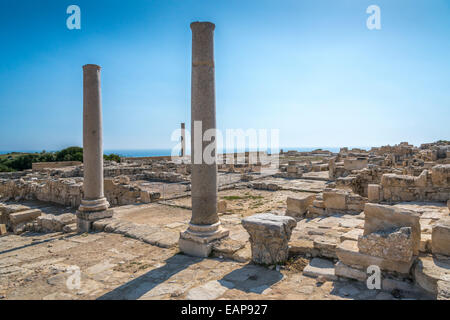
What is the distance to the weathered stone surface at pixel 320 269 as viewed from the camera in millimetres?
4285

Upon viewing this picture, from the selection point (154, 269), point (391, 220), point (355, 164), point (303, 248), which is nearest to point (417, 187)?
point (391, 220)

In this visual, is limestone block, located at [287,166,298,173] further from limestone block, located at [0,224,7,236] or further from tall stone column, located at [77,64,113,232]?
limestone block, located at [0,224,7,236]

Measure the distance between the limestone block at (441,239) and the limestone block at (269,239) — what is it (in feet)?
6.90

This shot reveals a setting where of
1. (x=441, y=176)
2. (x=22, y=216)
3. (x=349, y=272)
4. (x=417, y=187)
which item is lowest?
(x=22, y=216)

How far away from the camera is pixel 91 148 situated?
8086 millimetres

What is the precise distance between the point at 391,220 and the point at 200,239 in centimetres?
325

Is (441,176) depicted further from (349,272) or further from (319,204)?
(349,272)

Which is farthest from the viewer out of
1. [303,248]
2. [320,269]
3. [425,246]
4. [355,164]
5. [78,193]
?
[355,164]

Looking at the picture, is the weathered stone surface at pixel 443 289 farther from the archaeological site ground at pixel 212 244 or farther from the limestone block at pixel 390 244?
the limestone block at pixel 390 244

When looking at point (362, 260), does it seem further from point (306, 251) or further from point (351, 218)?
point (351, 218)

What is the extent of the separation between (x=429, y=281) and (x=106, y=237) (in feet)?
21.8

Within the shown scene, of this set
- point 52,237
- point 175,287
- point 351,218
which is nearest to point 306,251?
point 175,287

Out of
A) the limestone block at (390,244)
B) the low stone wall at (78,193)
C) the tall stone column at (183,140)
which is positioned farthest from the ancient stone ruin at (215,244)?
the tall stone column at (183,140)

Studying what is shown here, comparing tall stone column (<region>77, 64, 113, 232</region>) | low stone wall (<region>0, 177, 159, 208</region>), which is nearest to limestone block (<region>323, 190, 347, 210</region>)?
tall stone column (<region>77, 64, 113, 232</region>)
